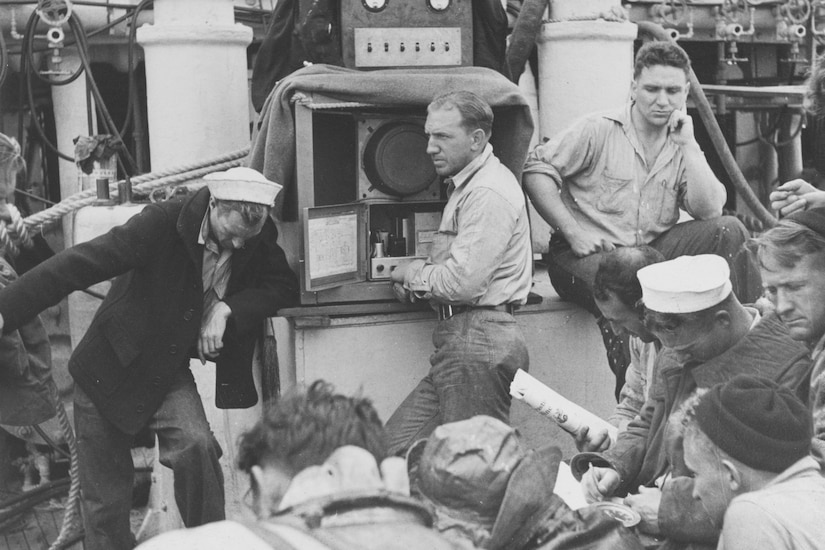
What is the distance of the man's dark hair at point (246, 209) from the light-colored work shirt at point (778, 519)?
2731 mm

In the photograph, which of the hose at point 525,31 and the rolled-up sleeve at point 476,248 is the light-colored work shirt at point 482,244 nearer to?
the rolled-up sleeve at point 476,248

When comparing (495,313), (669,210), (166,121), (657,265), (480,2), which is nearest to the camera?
(657,265)

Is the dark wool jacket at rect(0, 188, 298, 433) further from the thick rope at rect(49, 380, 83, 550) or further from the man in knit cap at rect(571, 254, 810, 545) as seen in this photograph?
the man in knit cap at rect(571, 254, 810, 545)

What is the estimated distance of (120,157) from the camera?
27.1 ft

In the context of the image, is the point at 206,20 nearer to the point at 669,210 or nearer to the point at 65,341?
the point at 65,341

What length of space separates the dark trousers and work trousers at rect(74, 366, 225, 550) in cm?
172

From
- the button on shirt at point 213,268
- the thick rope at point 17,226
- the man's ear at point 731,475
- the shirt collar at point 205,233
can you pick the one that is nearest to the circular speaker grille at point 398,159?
the button on shirt at point 213,268

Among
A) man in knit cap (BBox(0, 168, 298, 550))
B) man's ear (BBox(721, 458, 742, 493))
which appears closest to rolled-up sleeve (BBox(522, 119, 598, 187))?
man in knit cap (BBox(0, 168, 298, 550))

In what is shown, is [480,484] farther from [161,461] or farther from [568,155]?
[568,155]

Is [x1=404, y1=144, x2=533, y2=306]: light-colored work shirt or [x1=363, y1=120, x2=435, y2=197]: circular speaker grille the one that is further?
[x1=363, y1=120, x2=435, y2=197]: circular speaker grille

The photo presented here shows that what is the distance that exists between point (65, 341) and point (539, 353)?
2.69 metres

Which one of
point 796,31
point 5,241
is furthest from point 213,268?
point 796,31

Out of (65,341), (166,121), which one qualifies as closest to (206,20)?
(166,121)

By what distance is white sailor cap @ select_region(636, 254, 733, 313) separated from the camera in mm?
4109
